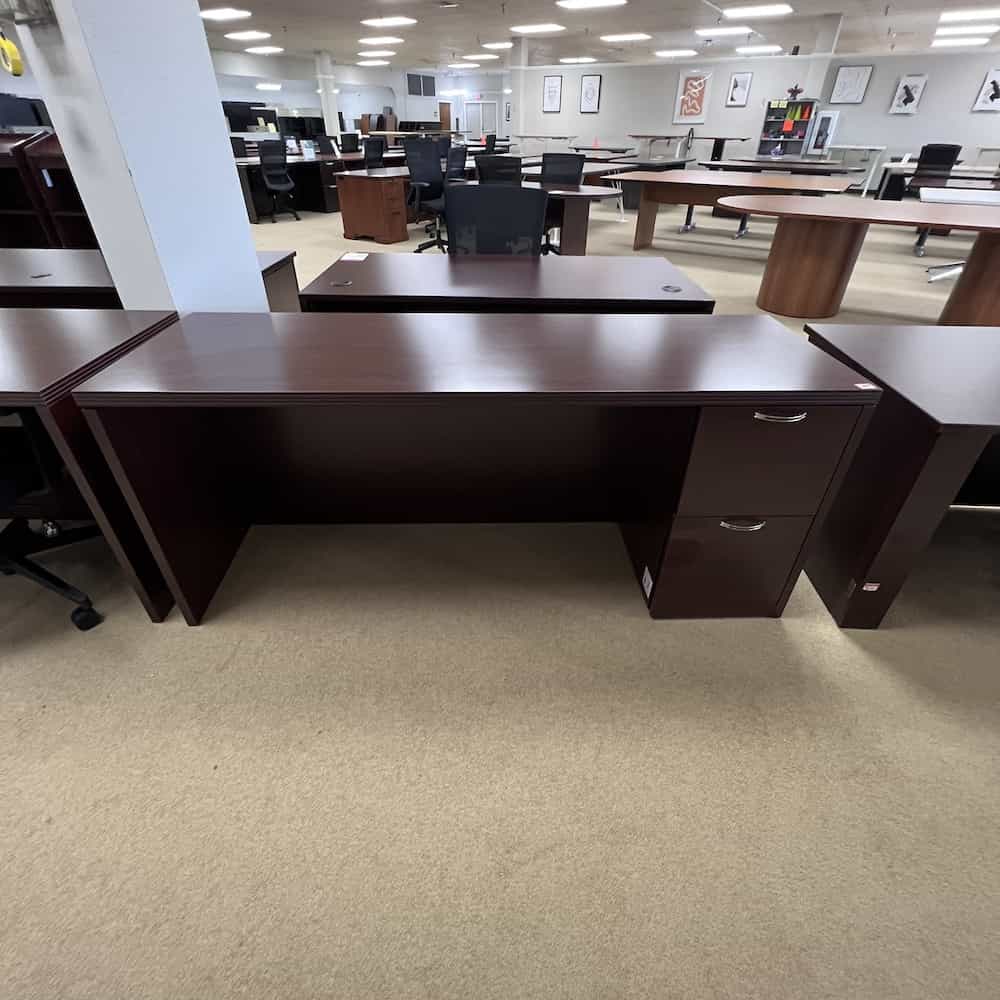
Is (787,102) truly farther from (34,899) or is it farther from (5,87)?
(5,87)

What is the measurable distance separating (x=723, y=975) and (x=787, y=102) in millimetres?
12311

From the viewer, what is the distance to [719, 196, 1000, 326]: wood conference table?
329 cm

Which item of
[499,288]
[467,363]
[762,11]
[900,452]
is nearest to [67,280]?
[499,288]

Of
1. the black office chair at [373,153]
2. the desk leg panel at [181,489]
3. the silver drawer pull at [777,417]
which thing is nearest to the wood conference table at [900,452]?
the silver drawer pull at [777,417]

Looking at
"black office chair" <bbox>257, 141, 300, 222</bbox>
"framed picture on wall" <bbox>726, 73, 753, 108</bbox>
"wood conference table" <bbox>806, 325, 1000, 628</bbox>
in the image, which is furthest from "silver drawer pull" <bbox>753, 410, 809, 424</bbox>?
"framed picture on wall" <bbox>726, 73, 753, 108</bbox>

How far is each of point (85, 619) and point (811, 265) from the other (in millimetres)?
4500

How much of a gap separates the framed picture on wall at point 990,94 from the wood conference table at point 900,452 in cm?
1216

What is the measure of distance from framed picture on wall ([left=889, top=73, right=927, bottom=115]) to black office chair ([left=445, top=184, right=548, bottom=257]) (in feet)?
39.0

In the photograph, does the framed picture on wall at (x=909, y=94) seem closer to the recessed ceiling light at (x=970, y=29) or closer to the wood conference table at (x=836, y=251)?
the recessed ceiling light at (x=970, y=29)

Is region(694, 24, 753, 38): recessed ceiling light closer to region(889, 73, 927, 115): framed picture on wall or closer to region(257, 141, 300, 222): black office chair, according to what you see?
region(889, 73, 927, 115): framed picture on wall

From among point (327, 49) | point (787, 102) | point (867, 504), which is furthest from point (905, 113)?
point (867, 504)

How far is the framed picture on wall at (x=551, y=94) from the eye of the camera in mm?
11953

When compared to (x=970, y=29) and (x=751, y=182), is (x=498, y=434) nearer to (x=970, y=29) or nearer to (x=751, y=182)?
(x=751, y=182)

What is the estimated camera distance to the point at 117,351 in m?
1.29
